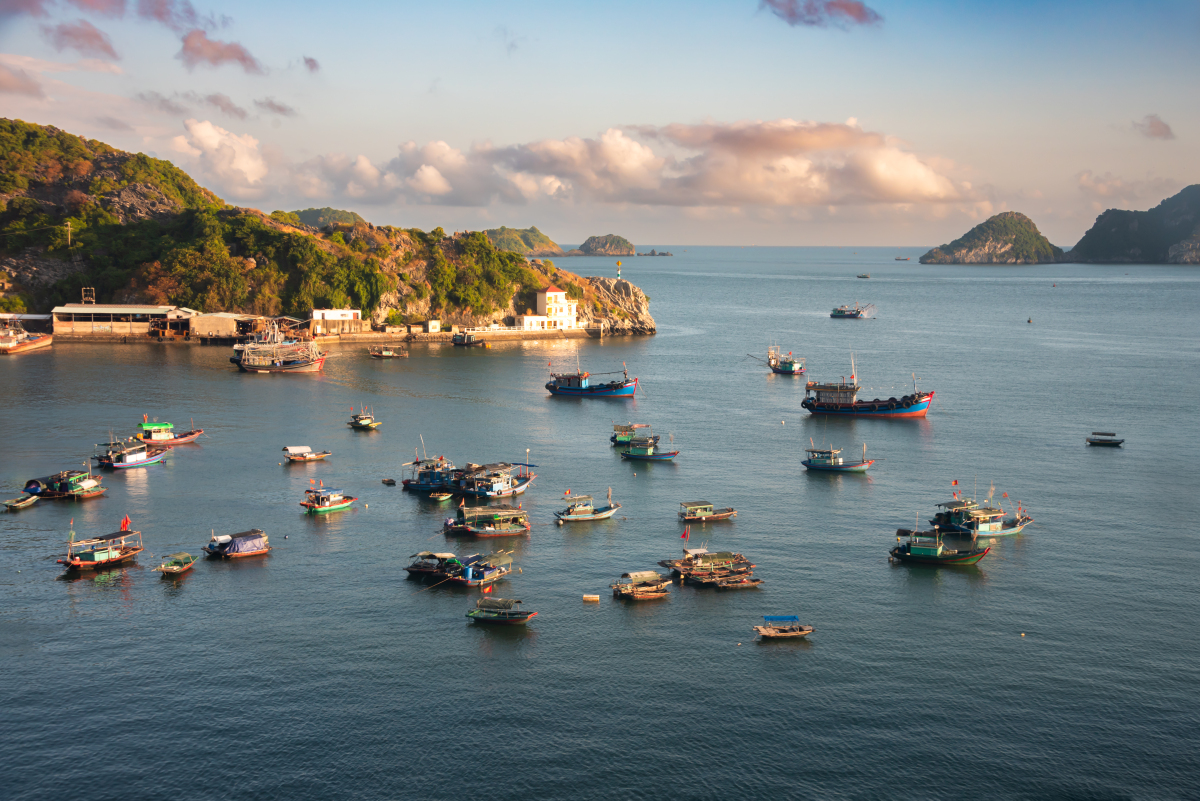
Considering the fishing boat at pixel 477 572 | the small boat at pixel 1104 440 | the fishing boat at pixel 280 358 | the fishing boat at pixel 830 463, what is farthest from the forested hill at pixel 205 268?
the fishing boat at pixel 477 572

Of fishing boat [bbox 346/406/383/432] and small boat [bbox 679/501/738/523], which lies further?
fishing boat [bbox 346/406/383/432]

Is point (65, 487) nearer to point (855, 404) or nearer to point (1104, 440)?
point (855, 404)

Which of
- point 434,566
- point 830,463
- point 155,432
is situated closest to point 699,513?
point 434,566

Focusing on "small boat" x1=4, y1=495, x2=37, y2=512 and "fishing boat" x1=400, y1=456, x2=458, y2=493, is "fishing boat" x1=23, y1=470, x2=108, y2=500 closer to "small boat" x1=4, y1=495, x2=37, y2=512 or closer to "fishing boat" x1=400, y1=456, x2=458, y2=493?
"small boat" x1=4, y1=495, x2=37, y2=512

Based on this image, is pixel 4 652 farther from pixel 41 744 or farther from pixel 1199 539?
pixel 1199 539

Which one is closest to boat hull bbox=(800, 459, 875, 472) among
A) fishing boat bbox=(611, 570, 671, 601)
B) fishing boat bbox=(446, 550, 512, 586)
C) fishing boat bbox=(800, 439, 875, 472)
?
fishing boat bbox=(800, 439, 875, 472)
